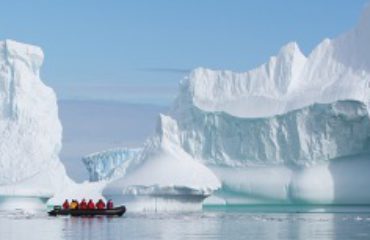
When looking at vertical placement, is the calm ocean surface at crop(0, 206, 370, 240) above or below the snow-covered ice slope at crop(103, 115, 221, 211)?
below

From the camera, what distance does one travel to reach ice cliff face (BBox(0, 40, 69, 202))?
38438mm

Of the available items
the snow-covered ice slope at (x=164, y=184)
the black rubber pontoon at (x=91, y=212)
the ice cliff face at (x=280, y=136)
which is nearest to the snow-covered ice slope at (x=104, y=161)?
the ice cliff face at (x=280, y=136)

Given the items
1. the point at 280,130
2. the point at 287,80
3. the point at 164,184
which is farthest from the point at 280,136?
the point at 164,184

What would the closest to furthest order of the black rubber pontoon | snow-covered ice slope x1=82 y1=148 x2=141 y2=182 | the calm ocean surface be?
1. the calm ocean surface
2. the black rubber pontoon
3. snow-covered ice slope x1=82 y1=148 x2=141 y2=182

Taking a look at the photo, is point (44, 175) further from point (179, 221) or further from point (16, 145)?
point (179, 221)

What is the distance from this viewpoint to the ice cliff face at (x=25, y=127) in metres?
38.4

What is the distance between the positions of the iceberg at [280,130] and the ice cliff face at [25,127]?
418 centimetres

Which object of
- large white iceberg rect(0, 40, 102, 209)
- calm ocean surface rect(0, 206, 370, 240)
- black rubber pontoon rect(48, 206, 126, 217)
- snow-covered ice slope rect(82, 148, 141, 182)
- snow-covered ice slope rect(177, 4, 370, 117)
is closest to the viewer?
calm ocean surface rect(0, 206, 370, 240)

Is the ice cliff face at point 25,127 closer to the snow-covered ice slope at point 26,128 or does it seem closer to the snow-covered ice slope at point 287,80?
the snow-covered ice slope at point 26,128

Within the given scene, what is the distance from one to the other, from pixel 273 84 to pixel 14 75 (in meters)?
10.5

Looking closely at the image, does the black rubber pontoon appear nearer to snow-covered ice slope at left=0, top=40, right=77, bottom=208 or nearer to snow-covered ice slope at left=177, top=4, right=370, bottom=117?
snow-covered ice slope at left=0, top=40, right=77, bottom=208

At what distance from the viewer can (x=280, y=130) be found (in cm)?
3719

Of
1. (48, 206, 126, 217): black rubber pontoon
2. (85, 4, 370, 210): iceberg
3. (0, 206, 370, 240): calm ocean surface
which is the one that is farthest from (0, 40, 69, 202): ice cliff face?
(0, 206, 370, 240): calm ocean surface

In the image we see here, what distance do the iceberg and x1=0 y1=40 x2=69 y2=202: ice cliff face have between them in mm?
4182
